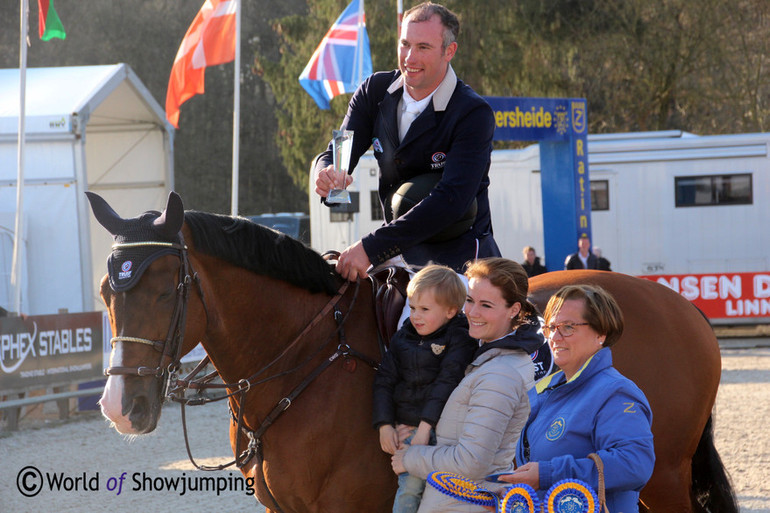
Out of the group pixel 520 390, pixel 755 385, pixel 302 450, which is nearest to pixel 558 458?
pixel 520 390

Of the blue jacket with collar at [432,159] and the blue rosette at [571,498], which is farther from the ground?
the blue jacket with collar at [432,159]

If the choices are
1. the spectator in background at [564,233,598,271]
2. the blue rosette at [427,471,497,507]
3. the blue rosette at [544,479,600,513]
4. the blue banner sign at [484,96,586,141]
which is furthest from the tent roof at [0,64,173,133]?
the blue rosette at [544,479,600,513]

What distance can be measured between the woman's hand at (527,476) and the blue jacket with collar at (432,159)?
1.17m

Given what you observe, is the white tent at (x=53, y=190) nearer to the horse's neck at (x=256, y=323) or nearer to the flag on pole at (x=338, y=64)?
the flag on pole at (x=338, y=64)

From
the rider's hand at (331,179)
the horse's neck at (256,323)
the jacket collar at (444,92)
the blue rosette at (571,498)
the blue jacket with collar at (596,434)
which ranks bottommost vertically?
the blue rosette at (571,498)

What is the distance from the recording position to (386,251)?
3.45 m

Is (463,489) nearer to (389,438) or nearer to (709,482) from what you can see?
(389,438)

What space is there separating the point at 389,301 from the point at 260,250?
0.55m

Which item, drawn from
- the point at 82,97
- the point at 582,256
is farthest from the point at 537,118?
the point at 82,97

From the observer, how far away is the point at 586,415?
259 centimetres

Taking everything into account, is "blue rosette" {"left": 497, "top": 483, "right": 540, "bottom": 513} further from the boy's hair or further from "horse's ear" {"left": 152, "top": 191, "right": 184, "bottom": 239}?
"horse's ear" {"left": 152, "top": 191, "right": 184, "bottom": 239}

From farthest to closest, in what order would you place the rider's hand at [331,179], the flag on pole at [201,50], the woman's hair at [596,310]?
the flag on pole at [201,50] < the rider's hand at [331,179] < the woman's hair at [596,310]

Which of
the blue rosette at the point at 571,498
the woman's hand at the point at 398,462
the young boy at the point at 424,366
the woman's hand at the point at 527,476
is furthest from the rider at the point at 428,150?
the blue rosette at the point at 571,498

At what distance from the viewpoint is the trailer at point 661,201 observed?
59.5 feet
